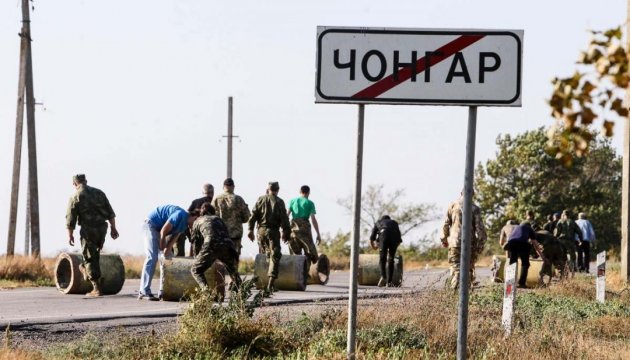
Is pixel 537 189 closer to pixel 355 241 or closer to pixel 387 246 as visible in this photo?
pixel 387 246

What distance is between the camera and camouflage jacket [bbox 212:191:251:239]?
69.5ft

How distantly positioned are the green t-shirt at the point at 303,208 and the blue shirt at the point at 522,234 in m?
4.16

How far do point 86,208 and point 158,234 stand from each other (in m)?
1.46

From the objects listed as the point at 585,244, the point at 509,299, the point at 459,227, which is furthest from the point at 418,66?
the point at 585,244

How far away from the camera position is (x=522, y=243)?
82.4 ft

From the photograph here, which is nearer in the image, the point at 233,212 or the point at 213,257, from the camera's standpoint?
the point at 213,257

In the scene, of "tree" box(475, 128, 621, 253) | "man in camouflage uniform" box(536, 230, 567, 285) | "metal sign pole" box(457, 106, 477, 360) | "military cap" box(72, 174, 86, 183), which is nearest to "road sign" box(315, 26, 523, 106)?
"metal sign pole" box(457, 106, 477, 360)

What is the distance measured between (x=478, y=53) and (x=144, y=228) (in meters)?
11.8

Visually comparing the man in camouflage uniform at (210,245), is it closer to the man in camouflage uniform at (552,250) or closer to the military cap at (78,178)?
the military cap at (78,178)

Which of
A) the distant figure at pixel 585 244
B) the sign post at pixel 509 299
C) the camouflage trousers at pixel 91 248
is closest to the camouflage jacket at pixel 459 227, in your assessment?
the sign post at pixel 509 299

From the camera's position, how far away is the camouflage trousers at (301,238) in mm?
23969

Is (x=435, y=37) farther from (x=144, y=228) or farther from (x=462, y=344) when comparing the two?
(x=144, y=228)

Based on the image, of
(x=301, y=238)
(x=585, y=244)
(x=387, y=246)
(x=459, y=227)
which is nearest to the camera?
(x=459, y=227)

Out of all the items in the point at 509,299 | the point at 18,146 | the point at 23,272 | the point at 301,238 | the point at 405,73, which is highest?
the point at 18,146
